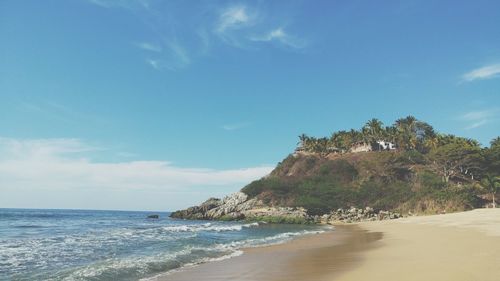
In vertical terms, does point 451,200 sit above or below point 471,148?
below

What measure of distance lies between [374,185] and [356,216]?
1690cm

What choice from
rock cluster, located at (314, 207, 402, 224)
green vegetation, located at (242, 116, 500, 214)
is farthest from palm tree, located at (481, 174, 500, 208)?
rock cluster, located at (314, 207, 402, 224)

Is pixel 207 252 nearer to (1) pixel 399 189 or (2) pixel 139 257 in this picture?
(2) pixel 139 257

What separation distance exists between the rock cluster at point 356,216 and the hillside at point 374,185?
160mm

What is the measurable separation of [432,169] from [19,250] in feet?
247

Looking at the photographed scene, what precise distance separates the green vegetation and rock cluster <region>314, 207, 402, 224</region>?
4.74 meters

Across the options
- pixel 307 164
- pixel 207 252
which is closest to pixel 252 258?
pixel 207 252

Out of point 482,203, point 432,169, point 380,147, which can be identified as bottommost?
point 482,203

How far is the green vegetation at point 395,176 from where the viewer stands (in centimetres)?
6688

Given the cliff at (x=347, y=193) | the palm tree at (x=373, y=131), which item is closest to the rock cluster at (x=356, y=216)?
the cliff at (x=347, y=193)

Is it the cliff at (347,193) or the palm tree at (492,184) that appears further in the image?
the cliff at (347,193)

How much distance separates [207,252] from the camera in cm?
2200

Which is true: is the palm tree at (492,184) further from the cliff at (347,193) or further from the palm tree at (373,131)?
the palm tree at (373,131)

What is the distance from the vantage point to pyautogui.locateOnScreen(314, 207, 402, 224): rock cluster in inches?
2453
